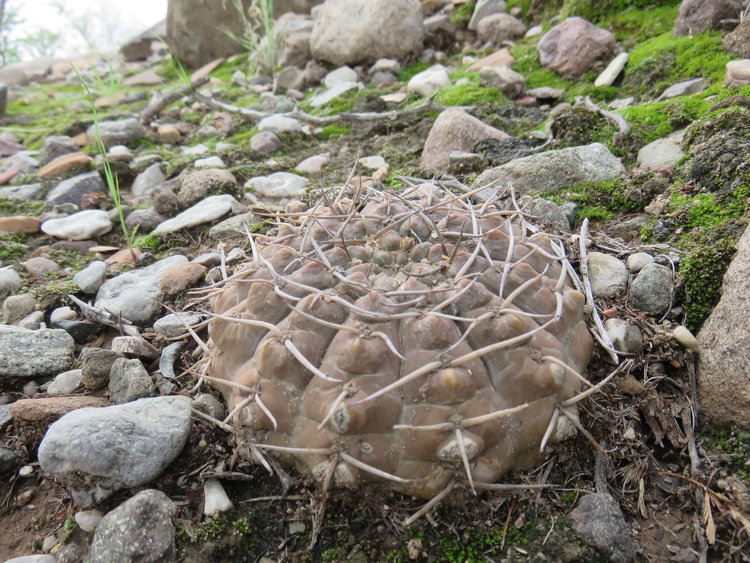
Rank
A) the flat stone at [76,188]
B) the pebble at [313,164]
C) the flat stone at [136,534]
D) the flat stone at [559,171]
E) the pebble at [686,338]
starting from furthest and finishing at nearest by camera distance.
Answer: the flat stone at [76,188]
the pebble at [313,164]
the flat stone at [559,171]
the pebble at [686,338]
the flat stone at [136,534]

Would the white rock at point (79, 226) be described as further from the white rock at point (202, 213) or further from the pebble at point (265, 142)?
the pebble at point (265, 142)

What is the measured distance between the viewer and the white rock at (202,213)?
4.59m

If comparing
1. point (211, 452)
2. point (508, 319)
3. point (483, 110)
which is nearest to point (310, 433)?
point (211, 452)

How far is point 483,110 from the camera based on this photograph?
568 cm

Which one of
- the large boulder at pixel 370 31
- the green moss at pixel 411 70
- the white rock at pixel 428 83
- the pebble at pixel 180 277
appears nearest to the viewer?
the pebble at pixel 180 277

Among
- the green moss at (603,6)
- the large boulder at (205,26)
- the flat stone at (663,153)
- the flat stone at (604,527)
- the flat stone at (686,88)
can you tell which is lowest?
the flat stone at (604,527)

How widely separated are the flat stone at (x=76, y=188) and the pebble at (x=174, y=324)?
2.91m

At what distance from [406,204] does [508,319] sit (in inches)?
39.6

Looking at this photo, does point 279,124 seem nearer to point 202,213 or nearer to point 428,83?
point 428,83

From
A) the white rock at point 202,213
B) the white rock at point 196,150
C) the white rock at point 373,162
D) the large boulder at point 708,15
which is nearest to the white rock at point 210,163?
the white rock at point 196,150

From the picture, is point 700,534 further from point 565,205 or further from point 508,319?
point 565,205

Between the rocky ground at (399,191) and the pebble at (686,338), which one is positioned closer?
the rocky ground at (399,191)

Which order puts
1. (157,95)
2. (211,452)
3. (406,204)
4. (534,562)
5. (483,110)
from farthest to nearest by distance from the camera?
1. (157,95)
2. (483,110)
3. (406,204)
4. (211,452)
5. (534,562)

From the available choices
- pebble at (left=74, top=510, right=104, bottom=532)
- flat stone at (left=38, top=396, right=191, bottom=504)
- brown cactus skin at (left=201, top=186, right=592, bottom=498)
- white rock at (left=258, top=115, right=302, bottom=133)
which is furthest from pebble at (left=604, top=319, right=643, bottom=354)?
white rock at (left=258, top=115, right=302, bottom=133)
